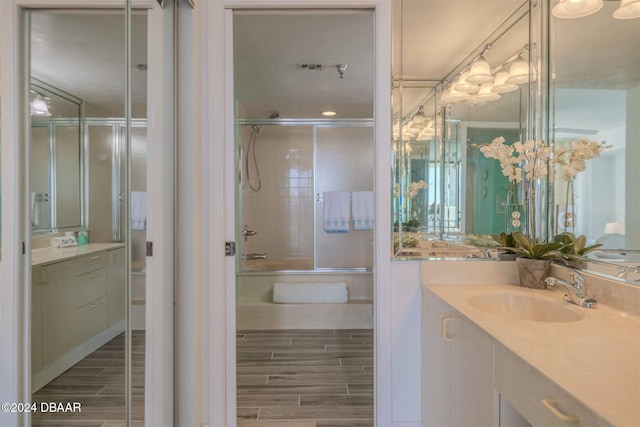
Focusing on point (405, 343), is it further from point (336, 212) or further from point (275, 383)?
point (336, 212)

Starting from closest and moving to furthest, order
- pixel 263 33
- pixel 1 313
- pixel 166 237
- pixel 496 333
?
pixel 1 313, pixel 496 333, pixel 166 237, pixel 263 33

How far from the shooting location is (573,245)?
5.54 ft

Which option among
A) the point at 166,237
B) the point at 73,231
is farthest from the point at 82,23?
the point at 166,237

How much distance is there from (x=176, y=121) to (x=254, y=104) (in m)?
2.21

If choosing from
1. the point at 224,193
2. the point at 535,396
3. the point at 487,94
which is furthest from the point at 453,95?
the point at 535,396

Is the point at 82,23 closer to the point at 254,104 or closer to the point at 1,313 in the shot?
the point at 1,313

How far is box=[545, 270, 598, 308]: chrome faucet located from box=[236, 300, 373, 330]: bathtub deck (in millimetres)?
2207

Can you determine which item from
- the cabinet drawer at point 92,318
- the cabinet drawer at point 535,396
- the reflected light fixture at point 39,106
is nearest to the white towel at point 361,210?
the cabinet drawer at point 535,396

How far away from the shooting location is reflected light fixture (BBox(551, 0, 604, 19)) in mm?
1552

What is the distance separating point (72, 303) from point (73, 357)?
137 millimetres

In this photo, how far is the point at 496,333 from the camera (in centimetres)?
115

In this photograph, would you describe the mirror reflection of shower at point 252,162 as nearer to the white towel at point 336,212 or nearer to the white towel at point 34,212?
the white towel at point 336,212

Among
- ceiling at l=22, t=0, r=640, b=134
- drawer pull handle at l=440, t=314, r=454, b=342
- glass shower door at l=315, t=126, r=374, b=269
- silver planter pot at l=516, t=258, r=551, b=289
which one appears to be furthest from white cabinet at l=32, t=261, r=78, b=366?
glass shower door at l=315, t=126, r=374, b=269

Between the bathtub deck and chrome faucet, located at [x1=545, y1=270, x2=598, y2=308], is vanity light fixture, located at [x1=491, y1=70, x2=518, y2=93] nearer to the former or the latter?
chrome faucet, located at [x1=545, y1=270, x2=598, y2=308]
